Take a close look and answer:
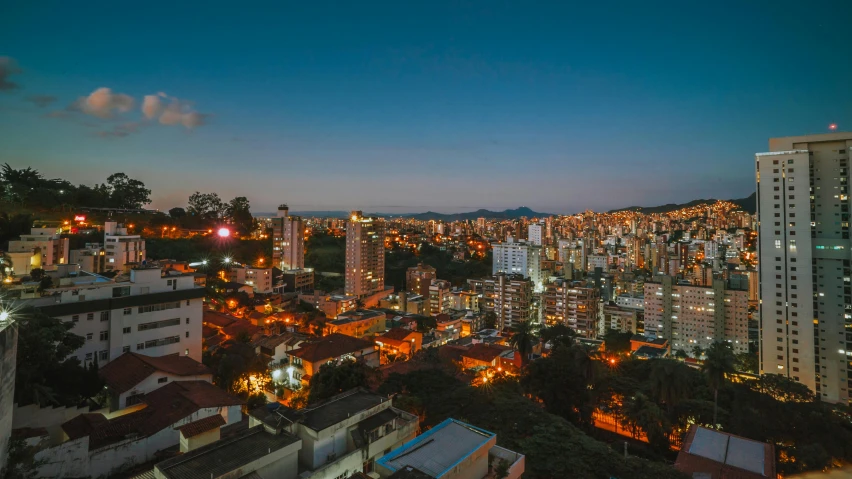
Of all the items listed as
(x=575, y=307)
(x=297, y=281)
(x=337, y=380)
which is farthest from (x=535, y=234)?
(x=337, y=380)

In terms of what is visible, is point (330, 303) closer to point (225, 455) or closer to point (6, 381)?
point (225, 455)

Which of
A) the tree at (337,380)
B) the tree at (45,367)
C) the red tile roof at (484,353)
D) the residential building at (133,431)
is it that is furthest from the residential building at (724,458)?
the tree at (45,367)

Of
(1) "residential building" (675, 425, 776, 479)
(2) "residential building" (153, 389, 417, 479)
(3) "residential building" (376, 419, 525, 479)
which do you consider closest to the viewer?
(2) "residential building" (153, 389, 417, 479)

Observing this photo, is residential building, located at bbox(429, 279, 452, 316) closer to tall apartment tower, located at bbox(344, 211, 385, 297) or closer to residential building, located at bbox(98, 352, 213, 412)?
tall apartment tower, located at bbox(344, 211, 385, 297)

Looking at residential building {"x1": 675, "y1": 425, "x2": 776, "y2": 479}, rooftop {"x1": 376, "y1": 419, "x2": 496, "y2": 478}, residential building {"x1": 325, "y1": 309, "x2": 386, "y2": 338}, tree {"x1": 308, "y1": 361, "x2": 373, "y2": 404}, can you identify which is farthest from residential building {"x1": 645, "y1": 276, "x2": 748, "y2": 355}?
rooftop {"x1": 376, "y1": 419, "x2": 496, "y2": 478}

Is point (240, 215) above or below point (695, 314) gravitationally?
above

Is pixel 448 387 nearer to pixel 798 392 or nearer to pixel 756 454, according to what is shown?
pixel 756 454

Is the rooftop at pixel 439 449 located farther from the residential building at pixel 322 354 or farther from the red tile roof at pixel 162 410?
the residential building at pixel 322 354
